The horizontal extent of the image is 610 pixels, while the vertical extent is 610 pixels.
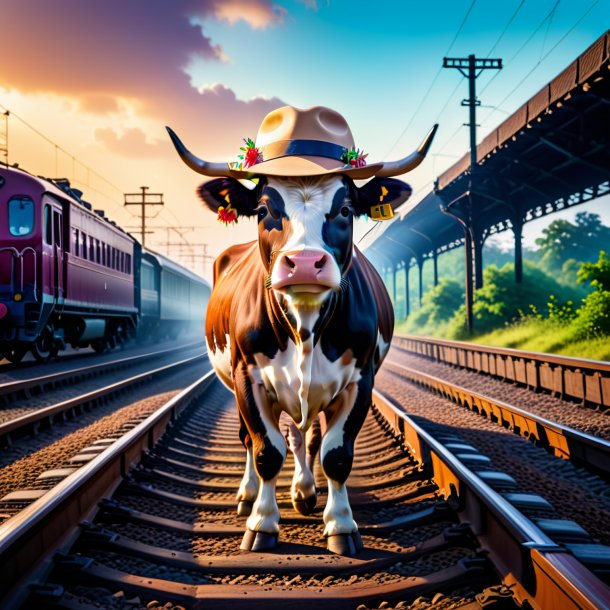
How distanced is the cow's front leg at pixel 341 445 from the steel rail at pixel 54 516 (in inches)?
57.2

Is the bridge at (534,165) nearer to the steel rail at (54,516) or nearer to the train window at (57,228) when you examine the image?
the steel rail at (54,516)

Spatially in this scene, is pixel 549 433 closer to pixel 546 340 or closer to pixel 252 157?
pixel 252 157

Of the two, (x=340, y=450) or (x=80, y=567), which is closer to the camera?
(x=80, y=567)

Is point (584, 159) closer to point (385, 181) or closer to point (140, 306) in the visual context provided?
point (385, 181)

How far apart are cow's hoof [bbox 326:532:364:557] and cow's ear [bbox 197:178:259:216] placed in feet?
6.56

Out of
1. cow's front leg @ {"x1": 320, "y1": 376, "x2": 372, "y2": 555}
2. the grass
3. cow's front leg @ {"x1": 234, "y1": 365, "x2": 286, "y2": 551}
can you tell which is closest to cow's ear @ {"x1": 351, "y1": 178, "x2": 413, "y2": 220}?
cow's front leg @ {"x1": 320, "y1": 376, "x2": 372, "y2": 555}

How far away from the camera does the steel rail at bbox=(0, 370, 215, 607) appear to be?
2596 millimetres

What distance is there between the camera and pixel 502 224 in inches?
1132

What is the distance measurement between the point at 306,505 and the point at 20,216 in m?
11.6

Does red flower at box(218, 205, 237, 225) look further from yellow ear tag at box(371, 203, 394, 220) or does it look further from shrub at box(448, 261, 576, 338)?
shrub at box(448, 261, 576, 338)

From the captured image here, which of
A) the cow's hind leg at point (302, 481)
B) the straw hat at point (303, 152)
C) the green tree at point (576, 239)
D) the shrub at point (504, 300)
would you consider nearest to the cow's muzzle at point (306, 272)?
the straw hat at point (303, 152)

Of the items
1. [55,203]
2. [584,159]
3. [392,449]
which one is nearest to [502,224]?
[584,159]

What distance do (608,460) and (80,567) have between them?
4.44m

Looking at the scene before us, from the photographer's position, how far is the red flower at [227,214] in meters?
3.85
